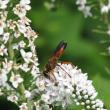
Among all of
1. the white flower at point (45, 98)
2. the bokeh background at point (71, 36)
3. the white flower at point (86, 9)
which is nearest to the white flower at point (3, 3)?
the white flower at point (45, 98)

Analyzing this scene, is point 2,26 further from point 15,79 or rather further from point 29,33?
point 15,79

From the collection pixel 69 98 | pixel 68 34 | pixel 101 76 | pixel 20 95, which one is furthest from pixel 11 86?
pixel 68 34

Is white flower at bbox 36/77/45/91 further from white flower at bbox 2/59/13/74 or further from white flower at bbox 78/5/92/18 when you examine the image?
white flower at bbox 78/5/92/18

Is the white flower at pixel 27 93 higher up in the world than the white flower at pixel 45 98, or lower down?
lower down

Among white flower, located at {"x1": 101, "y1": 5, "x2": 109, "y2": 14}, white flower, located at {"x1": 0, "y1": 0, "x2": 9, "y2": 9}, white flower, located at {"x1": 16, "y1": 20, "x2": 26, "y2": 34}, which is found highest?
white flower, located at {"x1": 101, "y1": 5, "x2": 109, "y2": 14}

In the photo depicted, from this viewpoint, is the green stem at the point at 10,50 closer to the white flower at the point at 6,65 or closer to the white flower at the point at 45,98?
the white flower at the point at 6,65

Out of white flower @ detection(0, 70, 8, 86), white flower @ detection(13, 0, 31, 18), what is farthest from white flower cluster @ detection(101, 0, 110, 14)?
white flower @ detection(0, 70, 8, 86)

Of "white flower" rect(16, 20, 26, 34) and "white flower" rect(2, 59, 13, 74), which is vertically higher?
"white flower" rect(16, 20, 26, 34)

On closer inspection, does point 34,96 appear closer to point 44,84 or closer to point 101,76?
point 44,84
